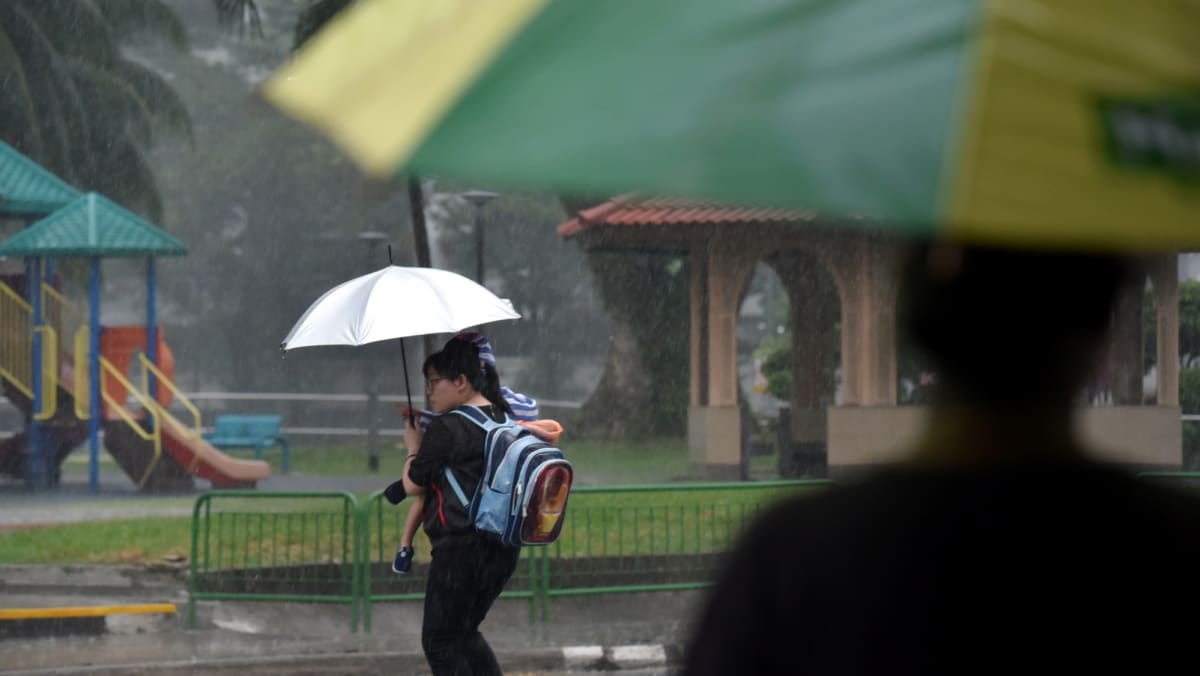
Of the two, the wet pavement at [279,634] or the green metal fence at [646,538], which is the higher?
the green metal fence at [646,538]

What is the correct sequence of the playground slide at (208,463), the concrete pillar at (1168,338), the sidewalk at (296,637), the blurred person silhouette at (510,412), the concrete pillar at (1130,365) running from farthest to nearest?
the playground slide at (208,463) < the concrete pillar at (1130,365) < the concrete pillar at (1168,338) < the sidewalk at (296,637) < the blurred person silhouette at (510,412)

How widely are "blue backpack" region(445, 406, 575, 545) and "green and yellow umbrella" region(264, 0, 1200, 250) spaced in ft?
14.3

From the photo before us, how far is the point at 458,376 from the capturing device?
6570 mm

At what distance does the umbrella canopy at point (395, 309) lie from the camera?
6.93 metres

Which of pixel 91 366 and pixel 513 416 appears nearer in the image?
pixel 513 416

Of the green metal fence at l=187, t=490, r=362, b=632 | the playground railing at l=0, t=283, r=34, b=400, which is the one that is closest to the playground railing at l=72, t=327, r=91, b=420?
the playground railing at l=0, t=283, r=34, b=400

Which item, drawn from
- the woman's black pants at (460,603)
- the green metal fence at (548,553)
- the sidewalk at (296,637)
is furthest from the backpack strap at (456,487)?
the green metal fence at (548,553)

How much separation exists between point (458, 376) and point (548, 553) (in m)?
5.41

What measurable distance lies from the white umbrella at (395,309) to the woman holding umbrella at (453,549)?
0.43 m

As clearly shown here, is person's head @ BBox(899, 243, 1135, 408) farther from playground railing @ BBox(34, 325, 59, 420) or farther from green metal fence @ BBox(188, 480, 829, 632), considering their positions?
playground railing @ BBox(34, 325, 59, 420)

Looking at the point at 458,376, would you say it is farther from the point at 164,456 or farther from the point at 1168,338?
the point at 164,456

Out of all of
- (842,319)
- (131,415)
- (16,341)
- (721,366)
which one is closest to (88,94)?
(16,341)

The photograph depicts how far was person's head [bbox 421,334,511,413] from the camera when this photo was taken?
6551mm

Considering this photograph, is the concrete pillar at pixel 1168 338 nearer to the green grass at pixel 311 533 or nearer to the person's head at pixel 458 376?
the green grass at pixel 311 533
